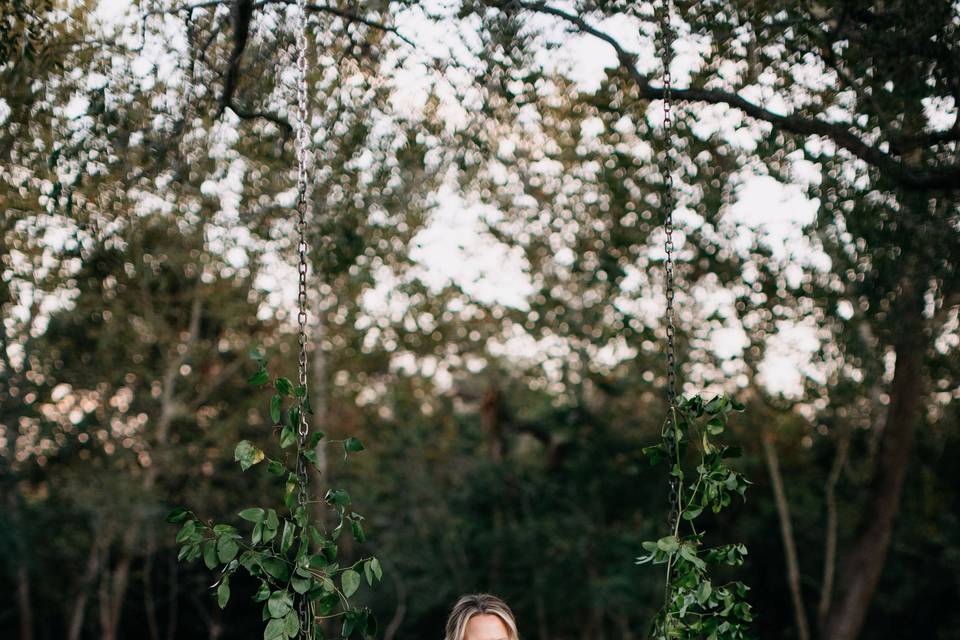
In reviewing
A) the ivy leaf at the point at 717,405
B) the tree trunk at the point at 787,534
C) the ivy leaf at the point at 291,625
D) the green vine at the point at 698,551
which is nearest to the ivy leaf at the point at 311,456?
the ivy leaf at the point at 291,625

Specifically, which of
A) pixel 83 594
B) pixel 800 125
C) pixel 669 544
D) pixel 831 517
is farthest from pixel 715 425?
pixel 83 594

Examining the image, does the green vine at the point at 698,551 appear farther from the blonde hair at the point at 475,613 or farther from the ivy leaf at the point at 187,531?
the ivy leaf at the point at 187,531

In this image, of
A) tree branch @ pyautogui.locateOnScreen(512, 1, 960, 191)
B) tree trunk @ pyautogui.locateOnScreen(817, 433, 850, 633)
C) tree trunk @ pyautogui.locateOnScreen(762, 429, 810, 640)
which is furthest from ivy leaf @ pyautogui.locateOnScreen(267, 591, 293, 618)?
tree trunk @ pyautogui.locateOnScreen(817, 433, 850, 633)

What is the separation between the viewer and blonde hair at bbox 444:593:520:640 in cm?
257

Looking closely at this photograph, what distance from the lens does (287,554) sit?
2404 millimetres

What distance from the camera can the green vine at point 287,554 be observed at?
89.6 inches

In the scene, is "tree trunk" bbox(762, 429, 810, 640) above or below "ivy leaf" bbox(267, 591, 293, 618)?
above

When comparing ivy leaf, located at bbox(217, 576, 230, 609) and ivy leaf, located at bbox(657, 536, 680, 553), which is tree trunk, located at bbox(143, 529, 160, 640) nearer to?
ivy leaf, located at bbox(217, 576, 230, 609)

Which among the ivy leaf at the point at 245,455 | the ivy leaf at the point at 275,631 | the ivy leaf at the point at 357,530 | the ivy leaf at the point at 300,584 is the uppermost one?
the ivy leaf at the point at 245,455

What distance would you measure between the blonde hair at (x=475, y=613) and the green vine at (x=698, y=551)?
37cm

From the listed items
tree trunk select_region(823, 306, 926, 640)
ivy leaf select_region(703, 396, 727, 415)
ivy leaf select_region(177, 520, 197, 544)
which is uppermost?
tree trunk select_region(823, 306, 926, 640)

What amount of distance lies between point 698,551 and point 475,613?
598 millimetres

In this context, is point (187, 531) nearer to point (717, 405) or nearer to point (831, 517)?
point (717, 405)

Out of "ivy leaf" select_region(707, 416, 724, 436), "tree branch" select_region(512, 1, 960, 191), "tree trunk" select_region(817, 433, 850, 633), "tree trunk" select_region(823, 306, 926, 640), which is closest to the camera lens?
"ivy leaf" select_region(707, 416, 724, 436)
